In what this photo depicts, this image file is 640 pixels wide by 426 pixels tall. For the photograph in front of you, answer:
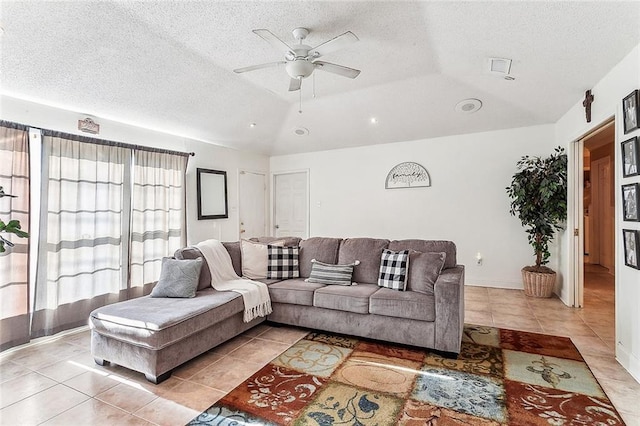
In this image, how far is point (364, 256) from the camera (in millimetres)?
3514

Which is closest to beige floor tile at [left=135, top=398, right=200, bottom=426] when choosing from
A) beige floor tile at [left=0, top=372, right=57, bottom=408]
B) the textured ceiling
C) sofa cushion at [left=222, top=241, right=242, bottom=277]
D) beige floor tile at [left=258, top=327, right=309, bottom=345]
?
beige floor tile at [left=0, top=372, right=57, bottom=408]

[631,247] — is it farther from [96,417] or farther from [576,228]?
[96,417]

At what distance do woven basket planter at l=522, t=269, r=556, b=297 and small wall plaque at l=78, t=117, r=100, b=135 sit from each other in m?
5.79

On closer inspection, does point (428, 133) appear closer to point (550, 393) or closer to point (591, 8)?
point (591, 8)

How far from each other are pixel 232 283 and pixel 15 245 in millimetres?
1978

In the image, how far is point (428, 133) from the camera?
5.21 m

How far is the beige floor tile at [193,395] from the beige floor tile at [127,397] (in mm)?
112

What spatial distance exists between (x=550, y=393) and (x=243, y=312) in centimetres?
247

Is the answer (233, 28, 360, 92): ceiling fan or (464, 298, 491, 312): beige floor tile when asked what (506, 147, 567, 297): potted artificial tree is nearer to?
(464, 298, 491, 312): beige floor tile

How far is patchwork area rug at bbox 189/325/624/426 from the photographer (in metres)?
1.92

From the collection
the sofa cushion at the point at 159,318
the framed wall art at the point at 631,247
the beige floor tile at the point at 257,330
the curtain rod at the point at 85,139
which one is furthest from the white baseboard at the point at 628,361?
the curtain rod at the point at 85,139

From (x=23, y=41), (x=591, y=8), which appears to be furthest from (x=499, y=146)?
(x=23, y=41)

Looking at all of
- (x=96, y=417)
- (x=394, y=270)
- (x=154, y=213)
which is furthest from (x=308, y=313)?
(x=154, y=213)

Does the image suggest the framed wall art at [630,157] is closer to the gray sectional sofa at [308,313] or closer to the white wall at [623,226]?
the white wall at [623,226]
